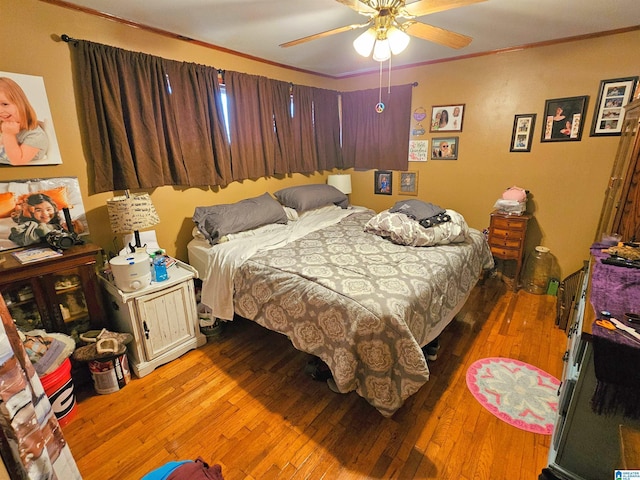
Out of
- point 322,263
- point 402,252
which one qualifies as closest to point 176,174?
point 322,263

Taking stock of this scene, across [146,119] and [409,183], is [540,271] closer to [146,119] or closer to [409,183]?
[409,183]

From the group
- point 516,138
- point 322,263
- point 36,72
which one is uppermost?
point 36,72

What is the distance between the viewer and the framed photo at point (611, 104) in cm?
252

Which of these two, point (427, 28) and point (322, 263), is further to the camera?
point (322, 263)

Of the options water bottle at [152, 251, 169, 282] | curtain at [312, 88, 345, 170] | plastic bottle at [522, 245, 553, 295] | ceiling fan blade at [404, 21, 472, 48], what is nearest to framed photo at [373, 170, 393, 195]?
curtain at [312, 88, 345, 170]

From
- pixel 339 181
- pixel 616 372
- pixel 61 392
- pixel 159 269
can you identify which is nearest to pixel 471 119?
pixel 339 181

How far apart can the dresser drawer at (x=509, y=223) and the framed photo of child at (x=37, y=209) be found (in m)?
3.64

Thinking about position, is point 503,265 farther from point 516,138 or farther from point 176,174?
point 176,174

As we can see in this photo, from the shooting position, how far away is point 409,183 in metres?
3.82

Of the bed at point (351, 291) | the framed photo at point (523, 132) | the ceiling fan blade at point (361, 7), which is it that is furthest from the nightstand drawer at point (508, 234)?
the ceiling fan blade at point (361, 7)

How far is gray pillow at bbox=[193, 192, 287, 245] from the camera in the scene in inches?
101

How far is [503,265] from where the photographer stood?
3.40 metres

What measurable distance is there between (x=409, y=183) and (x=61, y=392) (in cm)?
370

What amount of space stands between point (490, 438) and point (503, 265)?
89.6 inches
